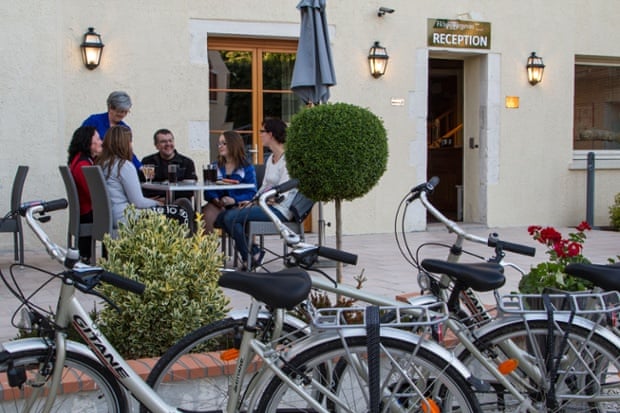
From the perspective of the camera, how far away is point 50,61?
25.7 feet

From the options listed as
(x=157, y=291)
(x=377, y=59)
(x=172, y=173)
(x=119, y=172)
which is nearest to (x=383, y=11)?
(x=377, y=59)

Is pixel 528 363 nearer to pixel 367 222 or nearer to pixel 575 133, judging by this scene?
pixel 367 222

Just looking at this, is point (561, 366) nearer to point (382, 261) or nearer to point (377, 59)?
point (382, 261)

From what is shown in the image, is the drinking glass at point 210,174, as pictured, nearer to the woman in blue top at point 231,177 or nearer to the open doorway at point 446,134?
the woman in blue top at point 231,177

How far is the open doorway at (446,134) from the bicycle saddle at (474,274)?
314 inches

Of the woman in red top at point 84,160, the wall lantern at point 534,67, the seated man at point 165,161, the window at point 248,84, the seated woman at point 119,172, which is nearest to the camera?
the seated woman at point 119,172

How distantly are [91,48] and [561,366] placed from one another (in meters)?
6.59

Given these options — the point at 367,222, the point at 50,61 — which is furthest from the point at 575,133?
the point at 50,61

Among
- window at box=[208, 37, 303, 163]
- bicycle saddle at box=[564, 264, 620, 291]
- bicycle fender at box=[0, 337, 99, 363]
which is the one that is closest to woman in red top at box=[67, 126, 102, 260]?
window at box=[208, 37, 303, 163]

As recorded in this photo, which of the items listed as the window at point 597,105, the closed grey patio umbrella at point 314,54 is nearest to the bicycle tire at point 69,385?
the closed grey patio umbrella at point 314,54

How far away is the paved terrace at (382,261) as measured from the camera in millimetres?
5391

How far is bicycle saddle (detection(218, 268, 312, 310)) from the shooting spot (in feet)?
7.89

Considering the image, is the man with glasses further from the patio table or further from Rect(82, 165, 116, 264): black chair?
Rect(82, 165, 116, 264): black chair

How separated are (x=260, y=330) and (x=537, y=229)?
1928 mm
